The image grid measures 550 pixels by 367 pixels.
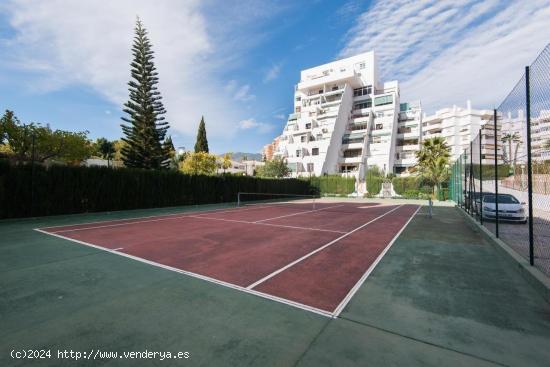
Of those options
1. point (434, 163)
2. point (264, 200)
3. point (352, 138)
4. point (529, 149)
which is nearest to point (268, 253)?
point (529, 149)

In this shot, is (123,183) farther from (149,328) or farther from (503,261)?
(503,261)

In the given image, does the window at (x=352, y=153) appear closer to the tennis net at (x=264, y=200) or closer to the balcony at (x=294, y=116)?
the balcony at (x=294, y=116)

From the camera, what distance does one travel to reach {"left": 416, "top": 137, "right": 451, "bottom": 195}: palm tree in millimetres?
32250

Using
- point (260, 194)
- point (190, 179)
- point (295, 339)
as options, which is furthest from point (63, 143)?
point (295, 339)

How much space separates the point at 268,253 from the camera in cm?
634

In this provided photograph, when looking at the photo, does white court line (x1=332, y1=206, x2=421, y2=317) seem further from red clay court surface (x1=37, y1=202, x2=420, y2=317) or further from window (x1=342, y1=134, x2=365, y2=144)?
window (x1=342, y1=134, x2=365, y2=144)

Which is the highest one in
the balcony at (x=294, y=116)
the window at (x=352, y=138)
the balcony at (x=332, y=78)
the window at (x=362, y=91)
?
the balcony at (x=332, y=78)

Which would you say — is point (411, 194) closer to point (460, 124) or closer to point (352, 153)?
point (352, 153)

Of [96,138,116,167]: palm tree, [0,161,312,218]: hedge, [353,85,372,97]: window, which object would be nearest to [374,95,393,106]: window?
[353,85,372,97]: window

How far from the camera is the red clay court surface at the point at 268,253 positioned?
416cm

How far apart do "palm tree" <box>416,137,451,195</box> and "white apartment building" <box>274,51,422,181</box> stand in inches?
720

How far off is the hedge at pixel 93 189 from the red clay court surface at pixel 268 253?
4.16 m

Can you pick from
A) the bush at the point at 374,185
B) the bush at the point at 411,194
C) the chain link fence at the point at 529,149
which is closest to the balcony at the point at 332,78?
the bush at the point at 374,185

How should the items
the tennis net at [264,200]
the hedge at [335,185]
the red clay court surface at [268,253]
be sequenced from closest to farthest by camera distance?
the red clay court surface at [268,253], the tennis net at [264,200], the hedge at [335,185]
